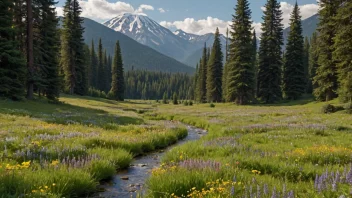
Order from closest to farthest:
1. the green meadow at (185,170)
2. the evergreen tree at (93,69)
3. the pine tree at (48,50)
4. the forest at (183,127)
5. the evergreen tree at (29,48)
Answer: the green meadow at (185,170), the forest at (183,127), the evergreen tree at (29,48), the pine tree at (48,50), the evergreen tree at (93,69)

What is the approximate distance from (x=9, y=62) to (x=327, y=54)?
44.7m

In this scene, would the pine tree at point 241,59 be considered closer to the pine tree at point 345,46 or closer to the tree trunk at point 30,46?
the pine tree at point 345,46

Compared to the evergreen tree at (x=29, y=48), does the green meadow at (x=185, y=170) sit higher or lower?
lower

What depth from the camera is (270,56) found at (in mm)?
59969

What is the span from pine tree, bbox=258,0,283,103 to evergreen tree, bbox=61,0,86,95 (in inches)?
1651

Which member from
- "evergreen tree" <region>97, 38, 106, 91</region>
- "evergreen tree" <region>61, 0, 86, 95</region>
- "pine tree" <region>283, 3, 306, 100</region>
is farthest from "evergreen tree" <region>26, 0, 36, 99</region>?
"evergreen tree" <region>97, 38, 106, 91</region>

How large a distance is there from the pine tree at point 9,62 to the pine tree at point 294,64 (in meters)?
52.3

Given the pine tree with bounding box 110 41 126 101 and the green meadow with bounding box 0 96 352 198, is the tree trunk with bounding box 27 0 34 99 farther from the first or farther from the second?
the pine tree with bounding box 110 41 126 101

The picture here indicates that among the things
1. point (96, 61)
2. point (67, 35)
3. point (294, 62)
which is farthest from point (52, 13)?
point (96, 61)

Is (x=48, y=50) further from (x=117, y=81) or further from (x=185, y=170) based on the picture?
(x=117, y=81)

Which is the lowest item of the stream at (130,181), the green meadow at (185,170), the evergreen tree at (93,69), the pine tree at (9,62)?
the stream at (130,181)

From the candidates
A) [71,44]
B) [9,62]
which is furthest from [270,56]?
[9,62]

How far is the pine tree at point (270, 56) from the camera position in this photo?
192 feet

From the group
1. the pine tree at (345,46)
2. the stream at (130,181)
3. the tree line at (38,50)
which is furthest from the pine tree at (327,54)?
the tree line at (38,50)
